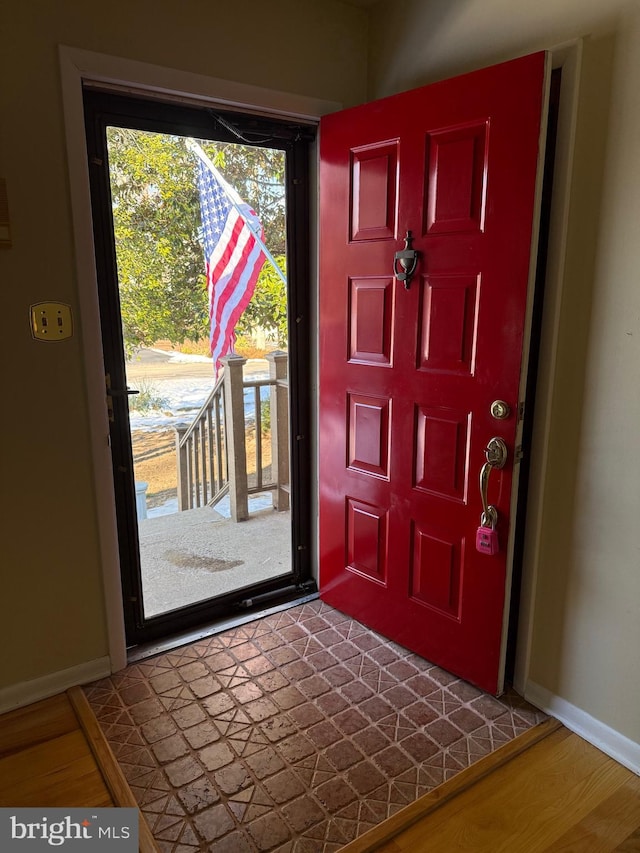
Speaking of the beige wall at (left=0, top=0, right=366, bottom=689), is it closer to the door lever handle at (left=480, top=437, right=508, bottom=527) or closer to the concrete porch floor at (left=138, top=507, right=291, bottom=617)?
the concrete porch floor at (left=138, top=507, right=291, bottom=617)

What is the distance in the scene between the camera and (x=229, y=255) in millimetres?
2883

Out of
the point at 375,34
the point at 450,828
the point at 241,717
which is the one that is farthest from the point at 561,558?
the point at 375,34

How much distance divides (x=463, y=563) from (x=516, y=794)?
66cm

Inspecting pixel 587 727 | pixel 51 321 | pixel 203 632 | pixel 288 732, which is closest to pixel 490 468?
pixel 587 727

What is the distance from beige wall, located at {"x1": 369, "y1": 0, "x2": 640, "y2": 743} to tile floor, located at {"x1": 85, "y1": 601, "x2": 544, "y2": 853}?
30 centimetres

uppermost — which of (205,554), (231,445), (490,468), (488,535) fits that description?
(490,468)

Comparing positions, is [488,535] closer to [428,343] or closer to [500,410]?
[500,410]

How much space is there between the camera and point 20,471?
1.80 metres

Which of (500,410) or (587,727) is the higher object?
(500,410)

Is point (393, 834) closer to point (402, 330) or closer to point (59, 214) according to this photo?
point (402, 330)

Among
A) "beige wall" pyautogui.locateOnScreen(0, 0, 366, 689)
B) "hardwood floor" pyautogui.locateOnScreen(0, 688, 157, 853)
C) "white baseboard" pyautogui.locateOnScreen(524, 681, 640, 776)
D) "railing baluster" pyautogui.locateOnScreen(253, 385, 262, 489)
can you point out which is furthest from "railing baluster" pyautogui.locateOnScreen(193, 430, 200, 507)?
"white baseboard" pyautogui.locateOnScreen(524, 681, 640, 776)

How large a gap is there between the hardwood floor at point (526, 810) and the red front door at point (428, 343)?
0.30m

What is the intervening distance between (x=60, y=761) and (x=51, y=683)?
0.34 meters

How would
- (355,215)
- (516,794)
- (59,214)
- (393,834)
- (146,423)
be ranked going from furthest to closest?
(146,423) → (355,215) → (59,214) → (516,794) → (393,834)
